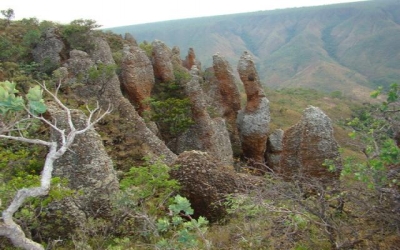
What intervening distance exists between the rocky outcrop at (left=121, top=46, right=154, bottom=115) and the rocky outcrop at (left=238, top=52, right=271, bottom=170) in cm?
502

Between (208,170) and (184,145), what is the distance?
26.8 feet

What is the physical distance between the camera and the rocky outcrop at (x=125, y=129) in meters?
13.1

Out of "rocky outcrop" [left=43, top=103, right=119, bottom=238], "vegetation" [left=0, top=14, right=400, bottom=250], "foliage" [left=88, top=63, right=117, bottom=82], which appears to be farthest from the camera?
"foliage" [left=88, top=63, right=117, bottom=82]

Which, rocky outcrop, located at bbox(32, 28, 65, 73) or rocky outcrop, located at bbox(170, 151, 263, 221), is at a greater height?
rocky outcrop, located at bbox(32, 28, 65, 73)

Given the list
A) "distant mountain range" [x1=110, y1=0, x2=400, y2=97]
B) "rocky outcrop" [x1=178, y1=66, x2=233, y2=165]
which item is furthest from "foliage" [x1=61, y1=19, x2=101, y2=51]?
"distant mountain range" [x1=110, y1=0, x2=400, y2=97]

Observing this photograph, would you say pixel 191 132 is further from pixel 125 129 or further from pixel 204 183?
pixel 204 183

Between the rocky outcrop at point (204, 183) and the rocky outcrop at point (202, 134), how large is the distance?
7360 millimetres

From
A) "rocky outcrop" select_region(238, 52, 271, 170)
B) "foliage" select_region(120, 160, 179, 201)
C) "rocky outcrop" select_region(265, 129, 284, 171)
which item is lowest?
"rocky outcrop" select_region(265, 129, 284, 171)

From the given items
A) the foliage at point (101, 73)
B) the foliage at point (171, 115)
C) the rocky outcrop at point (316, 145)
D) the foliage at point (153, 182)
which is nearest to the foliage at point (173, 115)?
the foliage at point (171, 115)

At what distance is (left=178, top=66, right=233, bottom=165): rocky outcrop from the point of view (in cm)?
1662

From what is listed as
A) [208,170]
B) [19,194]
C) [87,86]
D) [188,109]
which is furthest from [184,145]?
[19,194]

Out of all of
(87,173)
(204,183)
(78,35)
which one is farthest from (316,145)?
(78,35)

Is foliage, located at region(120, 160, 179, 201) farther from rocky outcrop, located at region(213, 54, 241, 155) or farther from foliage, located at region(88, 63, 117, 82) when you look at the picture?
rocky outcrop, located at region(213, 54, 241, 155)

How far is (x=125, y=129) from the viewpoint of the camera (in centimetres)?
1375
